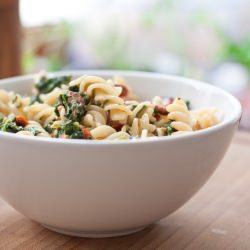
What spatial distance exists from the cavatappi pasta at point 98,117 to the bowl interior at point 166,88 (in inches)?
3.2

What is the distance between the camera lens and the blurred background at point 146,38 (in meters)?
3.59

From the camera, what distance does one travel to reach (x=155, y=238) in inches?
51.3

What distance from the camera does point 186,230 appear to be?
1.35m

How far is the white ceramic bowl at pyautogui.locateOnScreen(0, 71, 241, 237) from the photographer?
3.62ft

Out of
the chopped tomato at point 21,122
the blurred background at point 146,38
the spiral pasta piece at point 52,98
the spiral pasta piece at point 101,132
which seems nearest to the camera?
the spiral pasta piece at point 101,132

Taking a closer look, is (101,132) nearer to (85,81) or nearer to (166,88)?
(85,81)

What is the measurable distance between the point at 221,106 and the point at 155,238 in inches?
17.1

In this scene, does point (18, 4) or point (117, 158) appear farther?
point (18, 4)

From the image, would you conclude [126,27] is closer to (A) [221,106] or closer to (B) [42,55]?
(B) [42,55]

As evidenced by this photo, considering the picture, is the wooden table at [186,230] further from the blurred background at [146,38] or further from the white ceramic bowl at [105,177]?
the blurred background at [146,38]

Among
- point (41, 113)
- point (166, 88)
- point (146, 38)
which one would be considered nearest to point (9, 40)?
point (166, 88)

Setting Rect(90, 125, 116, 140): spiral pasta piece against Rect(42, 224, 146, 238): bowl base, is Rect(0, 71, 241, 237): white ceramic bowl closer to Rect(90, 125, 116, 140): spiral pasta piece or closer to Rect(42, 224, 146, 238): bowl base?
Rect(42, 224, 146, 238): bowl base

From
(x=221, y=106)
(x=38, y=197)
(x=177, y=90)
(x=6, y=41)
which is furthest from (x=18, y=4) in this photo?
(x=38, y=197)

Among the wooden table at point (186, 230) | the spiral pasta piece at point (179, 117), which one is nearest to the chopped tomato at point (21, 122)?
the wooden table at point (186, 230)
